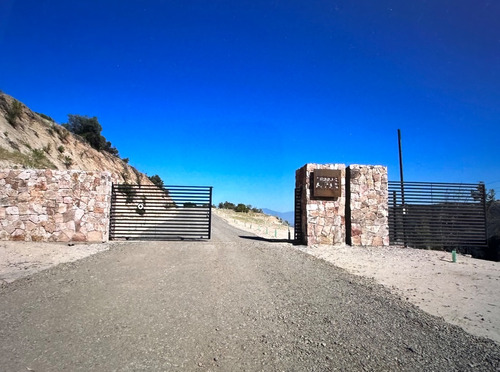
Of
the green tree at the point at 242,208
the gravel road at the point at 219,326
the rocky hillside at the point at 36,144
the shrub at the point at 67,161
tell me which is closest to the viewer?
the gravel road at the point at 219,326

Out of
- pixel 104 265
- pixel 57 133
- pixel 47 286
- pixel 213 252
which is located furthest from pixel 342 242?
pixel 57 133

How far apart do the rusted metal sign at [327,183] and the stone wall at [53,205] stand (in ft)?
29.3

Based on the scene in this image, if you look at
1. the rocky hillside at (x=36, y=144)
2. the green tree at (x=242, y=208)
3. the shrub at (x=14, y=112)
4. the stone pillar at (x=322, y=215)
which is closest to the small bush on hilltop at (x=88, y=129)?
the rocky hillside at (x=36, y=144)

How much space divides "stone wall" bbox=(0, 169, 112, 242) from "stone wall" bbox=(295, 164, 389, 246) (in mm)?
Answer: 8775

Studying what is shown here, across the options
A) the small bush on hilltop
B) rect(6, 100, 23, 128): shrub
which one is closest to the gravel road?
rect(6, 100, 23, 128): shrub

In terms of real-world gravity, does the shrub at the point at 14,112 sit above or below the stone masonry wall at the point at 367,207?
above

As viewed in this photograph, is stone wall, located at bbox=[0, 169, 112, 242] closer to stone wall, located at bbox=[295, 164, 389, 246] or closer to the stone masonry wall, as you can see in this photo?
stone wall, located at bbox=[295, 164, 389, 246]

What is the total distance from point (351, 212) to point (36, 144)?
25.7 metres

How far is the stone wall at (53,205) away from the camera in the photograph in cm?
1286

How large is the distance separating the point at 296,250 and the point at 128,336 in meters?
9.23

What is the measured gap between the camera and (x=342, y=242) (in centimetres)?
1387

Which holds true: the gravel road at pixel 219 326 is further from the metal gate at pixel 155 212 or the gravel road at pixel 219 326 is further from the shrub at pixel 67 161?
the shrub at pixel 67 161

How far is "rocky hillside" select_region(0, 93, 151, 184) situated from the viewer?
21.4 metres

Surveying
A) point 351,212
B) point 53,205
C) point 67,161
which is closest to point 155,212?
point 53,205
